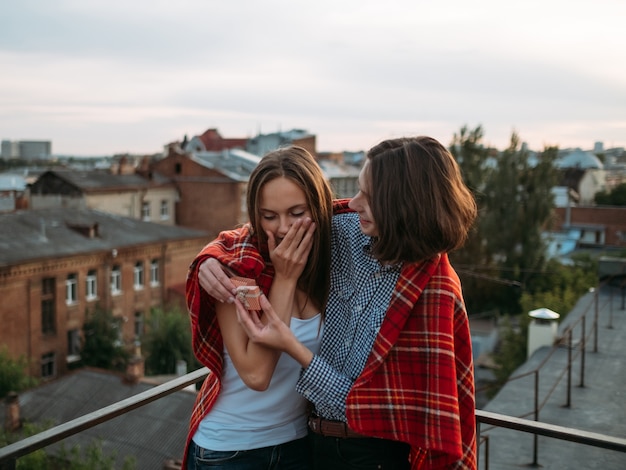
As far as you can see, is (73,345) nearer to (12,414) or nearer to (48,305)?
(48,305)

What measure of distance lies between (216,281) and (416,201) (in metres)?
0.58

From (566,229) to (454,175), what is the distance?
40.8m

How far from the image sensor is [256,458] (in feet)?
6.38

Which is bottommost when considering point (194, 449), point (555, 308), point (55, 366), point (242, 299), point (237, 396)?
point (55, 366)

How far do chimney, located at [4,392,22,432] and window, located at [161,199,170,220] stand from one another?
19.7 meters

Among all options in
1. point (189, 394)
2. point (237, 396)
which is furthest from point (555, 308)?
point (237, 396)

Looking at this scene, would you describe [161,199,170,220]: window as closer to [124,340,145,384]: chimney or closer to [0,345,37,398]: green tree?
[0,345,37,398]: green tree

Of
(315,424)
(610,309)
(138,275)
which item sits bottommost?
(138,275)

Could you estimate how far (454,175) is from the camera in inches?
70.2

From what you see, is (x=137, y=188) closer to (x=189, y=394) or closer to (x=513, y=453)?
(x=189, y=394)

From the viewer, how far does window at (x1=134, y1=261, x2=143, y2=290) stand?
89.8 feet

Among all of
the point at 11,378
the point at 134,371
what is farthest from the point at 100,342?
the point at 134,371

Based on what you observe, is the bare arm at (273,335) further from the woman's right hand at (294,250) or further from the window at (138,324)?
the window at (138,324)

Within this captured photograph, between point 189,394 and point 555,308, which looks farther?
point 555,308
